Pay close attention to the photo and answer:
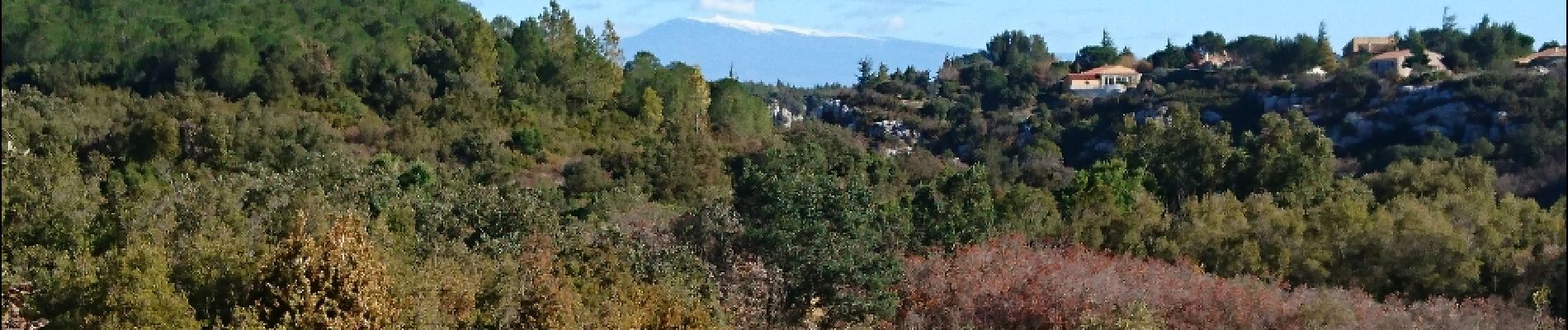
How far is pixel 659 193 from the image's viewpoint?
42656 mm

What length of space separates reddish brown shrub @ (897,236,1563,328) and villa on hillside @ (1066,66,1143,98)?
5886 centimetres

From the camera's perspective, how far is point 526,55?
184 feet

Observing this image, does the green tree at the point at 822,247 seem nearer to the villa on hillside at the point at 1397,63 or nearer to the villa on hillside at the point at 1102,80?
the villa on hillside at the point at 1397,63

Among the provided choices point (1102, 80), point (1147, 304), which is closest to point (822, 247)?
point (1147, 304)

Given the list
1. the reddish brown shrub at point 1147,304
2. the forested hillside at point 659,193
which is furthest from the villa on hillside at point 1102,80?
the reddish brown shrub at point 1147,304

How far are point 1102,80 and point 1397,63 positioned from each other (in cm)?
2179

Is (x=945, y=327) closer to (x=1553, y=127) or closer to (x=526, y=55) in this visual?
(x=1553, y=127)

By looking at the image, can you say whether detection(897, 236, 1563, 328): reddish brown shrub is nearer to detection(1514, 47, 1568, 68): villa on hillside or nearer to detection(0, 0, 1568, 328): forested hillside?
detection(0, 0, 1568, 328): forested hillside

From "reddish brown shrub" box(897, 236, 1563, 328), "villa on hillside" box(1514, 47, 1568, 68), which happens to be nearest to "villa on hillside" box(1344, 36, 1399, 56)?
"villa on hillside" box(1514, 47, 1568, 68)

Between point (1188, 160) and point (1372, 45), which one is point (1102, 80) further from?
point (1188, 160)

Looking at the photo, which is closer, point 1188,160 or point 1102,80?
point 1188,160

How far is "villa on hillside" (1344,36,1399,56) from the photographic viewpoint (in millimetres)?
72719

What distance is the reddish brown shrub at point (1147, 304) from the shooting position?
1912 cm

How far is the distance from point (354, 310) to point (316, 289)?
48 cm
